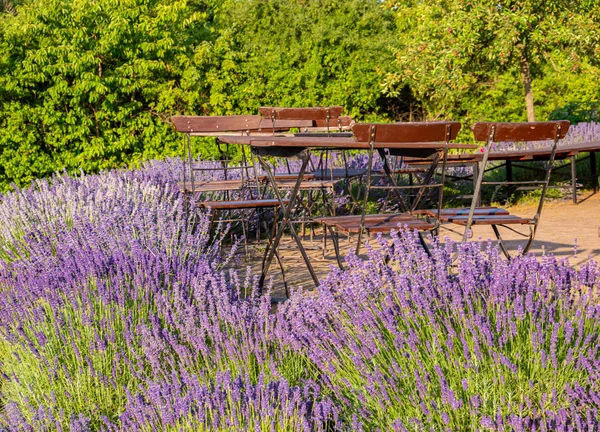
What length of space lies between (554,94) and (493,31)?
4.71m

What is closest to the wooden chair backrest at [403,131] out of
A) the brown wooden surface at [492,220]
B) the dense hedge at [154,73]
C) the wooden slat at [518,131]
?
the wooden slat at [518,131]

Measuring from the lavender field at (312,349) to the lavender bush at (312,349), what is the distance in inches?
0.4

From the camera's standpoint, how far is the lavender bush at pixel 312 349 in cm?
260

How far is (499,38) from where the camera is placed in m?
12.5

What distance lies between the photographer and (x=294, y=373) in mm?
3281

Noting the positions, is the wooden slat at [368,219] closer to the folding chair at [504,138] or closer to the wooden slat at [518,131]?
the folding chair at [504,138]

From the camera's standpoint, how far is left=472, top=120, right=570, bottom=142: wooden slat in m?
5.03

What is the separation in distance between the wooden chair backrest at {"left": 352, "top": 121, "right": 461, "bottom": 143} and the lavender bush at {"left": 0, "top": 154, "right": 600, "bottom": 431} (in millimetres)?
1065

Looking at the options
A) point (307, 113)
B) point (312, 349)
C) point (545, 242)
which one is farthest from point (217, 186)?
point (312, 349)

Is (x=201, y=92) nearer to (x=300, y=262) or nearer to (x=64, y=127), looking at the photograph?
(x=64, y=127)

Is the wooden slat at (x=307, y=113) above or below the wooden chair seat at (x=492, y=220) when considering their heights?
above

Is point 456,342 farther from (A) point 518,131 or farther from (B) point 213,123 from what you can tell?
(B) point 213,123

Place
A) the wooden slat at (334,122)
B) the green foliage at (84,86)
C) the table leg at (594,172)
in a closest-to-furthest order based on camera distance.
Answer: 1. the wooden slat at (334,122)
2. the table leg at (594,172)
3. the green foliage at (84,86)

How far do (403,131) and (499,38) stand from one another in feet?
27.7
